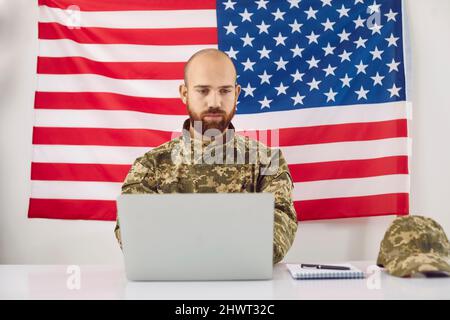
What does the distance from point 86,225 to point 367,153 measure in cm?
154

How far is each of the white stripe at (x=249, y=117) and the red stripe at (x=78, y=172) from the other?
211 mm

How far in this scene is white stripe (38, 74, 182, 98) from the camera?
2883mm

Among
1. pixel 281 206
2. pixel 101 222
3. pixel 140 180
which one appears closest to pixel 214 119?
pixel 140 180

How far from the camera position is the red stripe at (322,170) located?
2859mm

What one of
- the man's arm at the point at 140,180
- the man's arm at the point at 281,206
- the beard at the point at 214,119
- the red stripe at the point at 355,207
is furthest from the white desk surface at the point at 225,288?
the red stripe at the point at 355,207

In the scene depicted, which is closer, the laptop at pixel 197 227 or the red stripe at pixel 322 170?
the laptop at pixel 197 227

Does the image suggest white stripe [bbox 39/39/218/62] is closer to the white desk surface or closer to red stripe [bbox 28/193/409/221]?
red stripe [bbox 28/193/409/221]

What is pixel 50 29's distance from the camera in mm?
2902

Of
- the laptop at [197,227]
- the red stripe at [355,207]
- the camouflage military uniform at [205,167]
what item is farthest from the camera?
the red stripe at [355,207]

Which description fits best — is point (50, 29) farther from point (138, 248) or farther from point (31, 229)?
point (138, 248)

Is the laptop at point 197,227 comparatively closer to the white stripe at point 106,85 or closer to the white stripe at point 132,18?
the white stripe at point 106,85

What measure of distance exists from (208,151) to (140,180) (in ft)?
1.13

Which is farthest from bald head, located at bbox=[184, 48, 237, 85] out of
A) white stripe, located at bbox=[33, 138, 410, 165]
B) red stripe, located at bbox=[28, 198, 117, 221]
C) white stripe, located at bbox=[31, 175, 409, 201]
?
red stripe, located at bbox=[28, 198, 117, 221]

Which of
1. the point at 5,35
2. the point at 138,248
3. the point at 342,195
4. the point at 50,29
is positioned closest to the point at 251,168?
the point at 342,195
